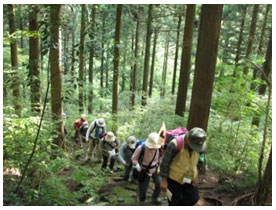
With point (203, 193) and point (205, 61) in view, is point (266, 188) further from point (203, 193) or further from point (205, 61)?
point (205, 61)

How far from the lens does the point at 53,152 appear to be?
6539 mm

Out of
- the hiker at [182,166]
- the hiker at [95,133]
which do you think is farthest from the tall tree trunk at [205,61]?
the hiker at [95,133]

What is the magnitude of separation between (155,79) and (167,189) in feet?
117

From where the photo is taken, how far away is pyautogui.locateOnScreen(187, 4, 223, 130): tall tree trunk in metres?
6.34

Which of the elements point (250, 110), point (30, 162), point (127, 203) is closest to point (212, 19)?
point (250, 110)

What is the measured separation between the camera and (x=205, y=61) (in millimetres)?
6504

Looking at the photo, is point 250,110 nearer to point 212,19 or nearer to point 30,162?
point 212,19

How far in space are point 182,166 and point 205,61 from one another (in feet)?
9.79

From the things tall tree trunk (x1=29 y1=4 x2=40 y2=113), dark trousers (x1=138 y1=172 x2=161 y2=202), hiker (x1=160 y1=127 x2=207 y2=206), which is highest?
tall tree trunk (x1=29 y1=4 x2=40 y2=113)

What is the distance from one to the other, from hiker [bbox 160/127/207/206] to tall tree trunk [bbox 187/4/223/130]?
2.38m

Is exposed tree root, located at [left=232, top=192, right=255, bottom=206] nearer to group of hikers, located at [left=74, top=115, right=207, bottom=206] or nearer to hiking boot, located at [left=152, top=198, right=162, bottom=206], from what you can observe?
group of hikers, located at [left=74, top=115, right=207, bottom=206]

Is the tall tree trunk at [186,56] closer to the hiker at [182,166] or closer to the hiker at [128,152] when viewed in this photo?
the hiker at [128,152]

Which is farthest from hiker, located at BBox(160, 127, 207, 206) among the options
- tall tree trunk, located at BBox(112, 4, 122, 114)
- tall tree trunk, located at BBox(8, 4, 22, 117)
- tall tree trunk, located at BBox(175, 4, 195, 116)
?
tall tree trunk, located at BBox(112, 4, 122, 114)

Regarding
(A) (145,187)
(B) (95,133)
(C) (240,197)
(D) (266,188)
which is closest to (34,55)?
(B) (95,133)
